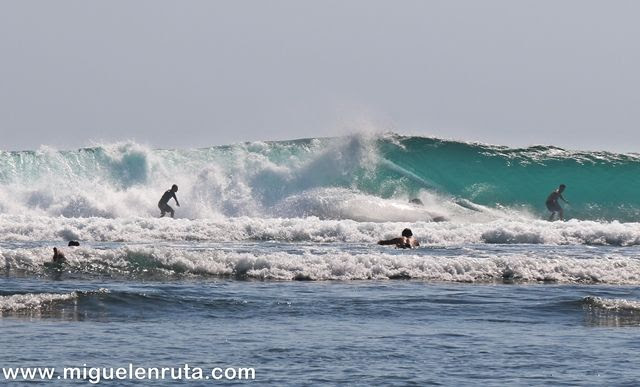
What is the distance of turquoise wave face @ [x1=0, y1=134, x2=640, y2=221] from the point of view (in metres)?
38.0

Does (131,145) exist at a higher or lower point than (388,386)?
higher

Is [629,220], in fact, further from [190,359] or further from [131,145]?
[190,359]

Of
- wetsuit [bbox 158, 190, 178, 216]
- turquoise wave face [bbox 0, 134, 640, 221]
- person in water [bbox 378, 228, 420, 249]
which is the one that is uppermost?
turquoise wave face [bbox 0, 134, 640, 221]

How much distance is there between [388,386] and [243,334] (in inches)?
118

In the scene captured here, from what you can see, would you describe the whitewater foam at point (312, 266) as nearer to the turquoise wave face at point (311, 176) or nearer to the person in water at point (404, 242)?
the person in water at point (404, 242)

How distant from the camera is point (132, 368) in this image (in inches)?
442

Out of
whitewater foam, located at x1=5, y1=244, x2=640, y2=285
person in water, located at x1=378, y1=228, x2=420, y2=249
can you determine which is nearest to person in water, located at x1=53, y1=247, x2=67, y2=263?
whitewater foam, located at x1=5, y1=244, x2=640, y2=285

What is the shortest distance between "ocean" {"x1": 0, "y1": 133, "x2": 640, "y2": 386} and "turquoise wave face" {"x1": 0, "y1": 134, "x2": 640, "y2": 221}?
0.10 meters

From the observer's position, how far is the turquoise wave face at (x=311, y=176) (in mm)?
37969

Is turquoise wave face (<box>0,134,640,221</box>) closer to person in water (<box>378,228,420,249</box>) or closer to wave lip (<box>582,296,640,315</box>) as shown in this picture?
person in water (<box>378,228,420,249</box>)

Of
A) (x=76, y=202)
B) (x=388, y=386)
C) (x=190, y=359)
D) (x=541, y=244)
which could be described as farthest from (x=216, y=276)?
(x=76, y=202)

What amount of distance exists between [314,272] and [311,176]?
20.4 meters

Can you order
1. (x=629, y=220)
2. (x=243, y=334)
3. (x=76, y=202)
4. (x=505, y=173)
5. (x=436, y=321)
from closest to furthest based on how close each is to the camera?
(x=243, y=334), (x=436, y=321), (x=76, y=202), (x=629, y=220), (x=505, y=173)

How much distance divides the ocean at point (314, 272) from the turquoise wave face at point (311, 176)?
95 millimetres
